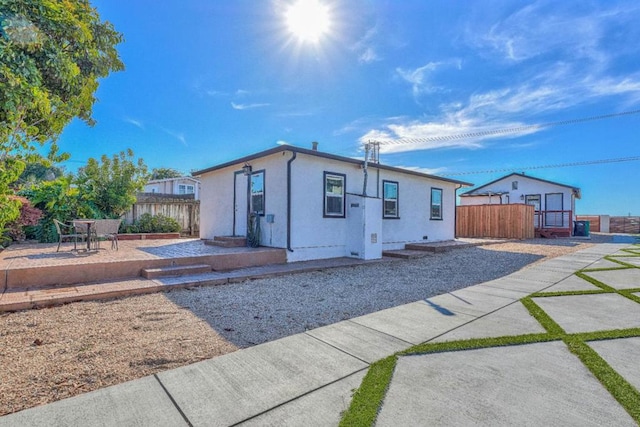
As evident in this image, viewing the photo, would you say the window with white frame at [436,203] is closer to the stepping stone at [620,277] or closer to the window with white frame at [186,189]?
the stepping stone at [620,277]

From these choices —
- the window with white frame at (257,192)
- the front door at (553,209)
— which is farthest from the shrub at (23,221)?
the front door at (553,209)

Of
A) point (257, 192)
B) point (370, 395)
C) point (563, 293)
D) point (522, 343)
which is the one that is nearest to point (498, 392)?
point (370, 395)

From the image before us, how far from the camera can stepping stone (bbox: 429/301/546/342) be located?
3271 millimetres

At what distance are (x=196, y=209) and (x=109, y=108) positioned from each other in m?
5.53

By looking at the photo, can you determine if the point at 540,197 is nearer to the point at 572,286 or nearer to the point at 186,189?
the point at 572,286

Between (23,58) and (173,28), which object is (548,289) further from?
(173,28)

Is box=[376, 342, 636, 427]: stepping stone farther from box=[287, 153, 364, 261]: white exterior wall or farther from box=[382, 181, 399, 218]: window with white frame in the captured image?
box=[382, 181, 399, 218]: window with white frame

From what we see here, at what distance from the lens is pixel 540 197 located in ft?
73.2

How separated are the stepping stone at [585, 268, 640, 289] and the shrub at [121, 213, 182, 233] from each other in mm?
13517

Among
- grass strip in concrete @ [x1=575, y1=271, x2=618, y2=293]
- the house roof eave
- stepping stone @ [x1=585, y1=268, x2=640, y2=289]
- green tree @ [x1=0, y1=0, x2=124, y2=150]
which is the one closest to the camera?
green tree @ [x1=0, y1=0, x2=124, y2=150]

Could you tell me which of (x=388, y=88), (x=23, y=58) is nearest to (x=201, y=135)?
(x=388, y=88)

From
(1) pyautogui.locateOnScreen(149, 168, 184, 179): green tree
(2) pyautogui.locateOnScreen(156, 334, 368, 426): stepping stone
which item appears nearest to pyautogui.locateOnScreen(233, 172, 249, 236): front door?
(2) pyautogui.locateOnScreen(156, 334, 368, 426): stepping stone

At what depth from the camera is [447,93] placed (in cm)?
1359

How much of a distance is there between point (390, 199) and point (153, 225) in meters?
9.28
